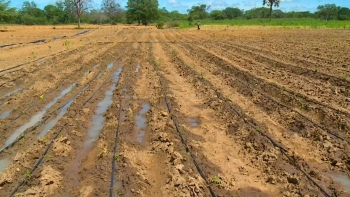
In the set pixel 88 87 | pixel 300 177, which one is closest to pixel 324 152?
pixel 300 177

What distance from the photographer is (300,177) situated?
4.92m

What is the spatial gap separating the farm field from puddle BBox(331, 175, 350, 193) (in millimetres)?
29

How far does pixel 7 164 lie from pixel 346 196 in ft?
17.4

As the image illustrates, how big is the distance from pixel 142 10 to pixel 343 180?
7500 centimetres

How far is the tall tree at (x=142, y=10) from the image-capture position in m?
76.2

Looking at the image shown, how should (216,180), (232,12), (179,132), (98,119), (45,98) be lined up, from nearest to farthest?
(216,180) → (179,132) → (98,119) → (45,98) → (232,12)

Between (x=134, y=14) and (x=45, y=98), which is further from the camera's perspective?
(x=134, y=14)

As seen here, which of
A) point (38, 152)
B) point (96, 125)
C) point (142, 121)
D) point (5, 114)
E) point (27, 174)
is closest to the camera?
point (27, 174)

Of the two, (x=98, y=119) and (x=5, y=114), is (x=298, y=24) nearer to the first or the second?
(x=98, y=119)

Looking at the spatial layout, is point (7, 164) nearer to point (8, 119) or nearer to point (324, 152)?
point (8, 119)

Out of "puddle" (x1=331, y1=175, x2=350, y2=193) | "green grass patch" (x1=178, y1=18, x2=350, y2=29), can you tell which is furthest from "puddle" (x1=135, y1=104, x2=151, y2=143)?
"green grass patch" (x1=178, y1=18, x2=350, y2=29)

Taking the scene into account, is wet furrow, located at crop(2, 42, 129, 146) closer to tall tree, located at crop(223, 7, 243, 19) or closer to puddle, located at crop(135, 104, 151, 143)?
puddle, located at crop(135, 104, 151, 143)

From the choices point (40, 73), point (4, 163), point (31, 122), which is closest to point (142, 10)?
point (40, 73)

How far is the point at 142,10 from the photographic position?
250 feet
